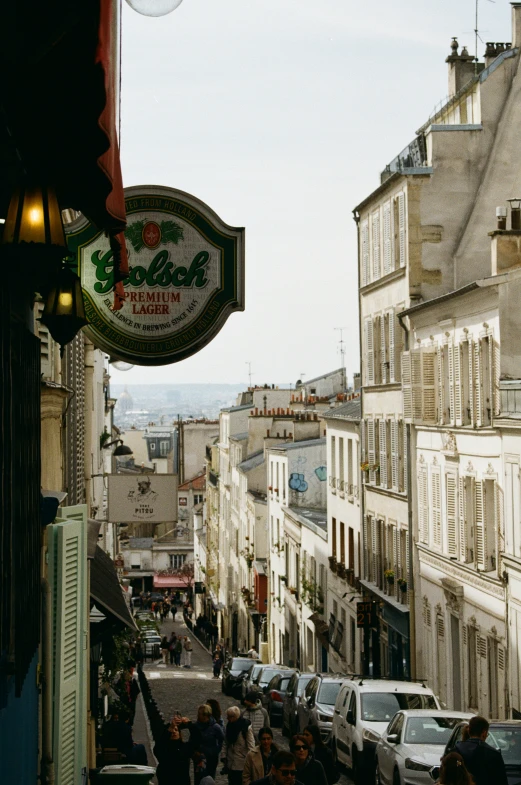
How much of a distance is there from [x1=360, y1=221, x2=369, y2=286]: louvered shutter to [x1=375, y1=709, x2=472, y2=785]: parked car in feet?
81.8

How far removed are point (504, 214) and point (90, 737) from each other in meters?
20.7

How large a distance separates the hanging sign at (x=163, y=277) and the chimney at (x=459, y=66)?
104 ft

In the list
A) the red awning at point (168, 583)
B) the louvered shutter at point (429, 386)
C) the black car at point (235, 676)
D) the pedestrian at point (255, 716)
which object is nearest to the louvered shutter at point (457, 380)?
the louvered shutter at point (429, 386)

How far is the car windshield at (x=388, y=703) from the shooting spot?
21203mm

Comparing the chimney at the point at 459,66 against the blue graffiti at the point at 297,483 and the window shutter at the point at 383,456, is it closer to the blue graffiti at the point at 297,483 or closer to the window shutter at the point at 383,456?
the window shutter at the point at 383,456

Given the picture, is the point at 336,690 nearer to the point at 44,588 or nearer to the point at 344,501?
the point at 44,588

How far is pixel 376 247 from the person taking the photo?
135 feet

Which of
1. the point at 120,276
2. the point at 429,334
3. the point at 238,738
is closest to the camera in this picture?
the point at 120,276

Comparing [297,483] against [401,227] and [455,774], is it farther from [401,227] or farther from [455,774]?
[455,774]

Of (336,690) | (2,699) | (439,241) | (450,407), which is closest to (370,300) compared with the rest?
(439,241)

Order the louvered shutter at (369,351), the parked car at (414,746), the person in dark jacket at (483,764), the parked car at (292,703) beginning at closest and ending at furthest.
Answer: the person in dark jacket at (483,764) < the parked car at (414,746) < the parked car at (292,703) < the louvered shutter at (369,351)

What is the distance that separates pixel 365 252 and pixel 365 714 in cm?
2364

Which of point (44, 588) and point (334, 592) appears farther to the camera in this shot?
point (334, 592)

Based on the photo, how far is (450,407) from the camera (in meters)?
31.8
